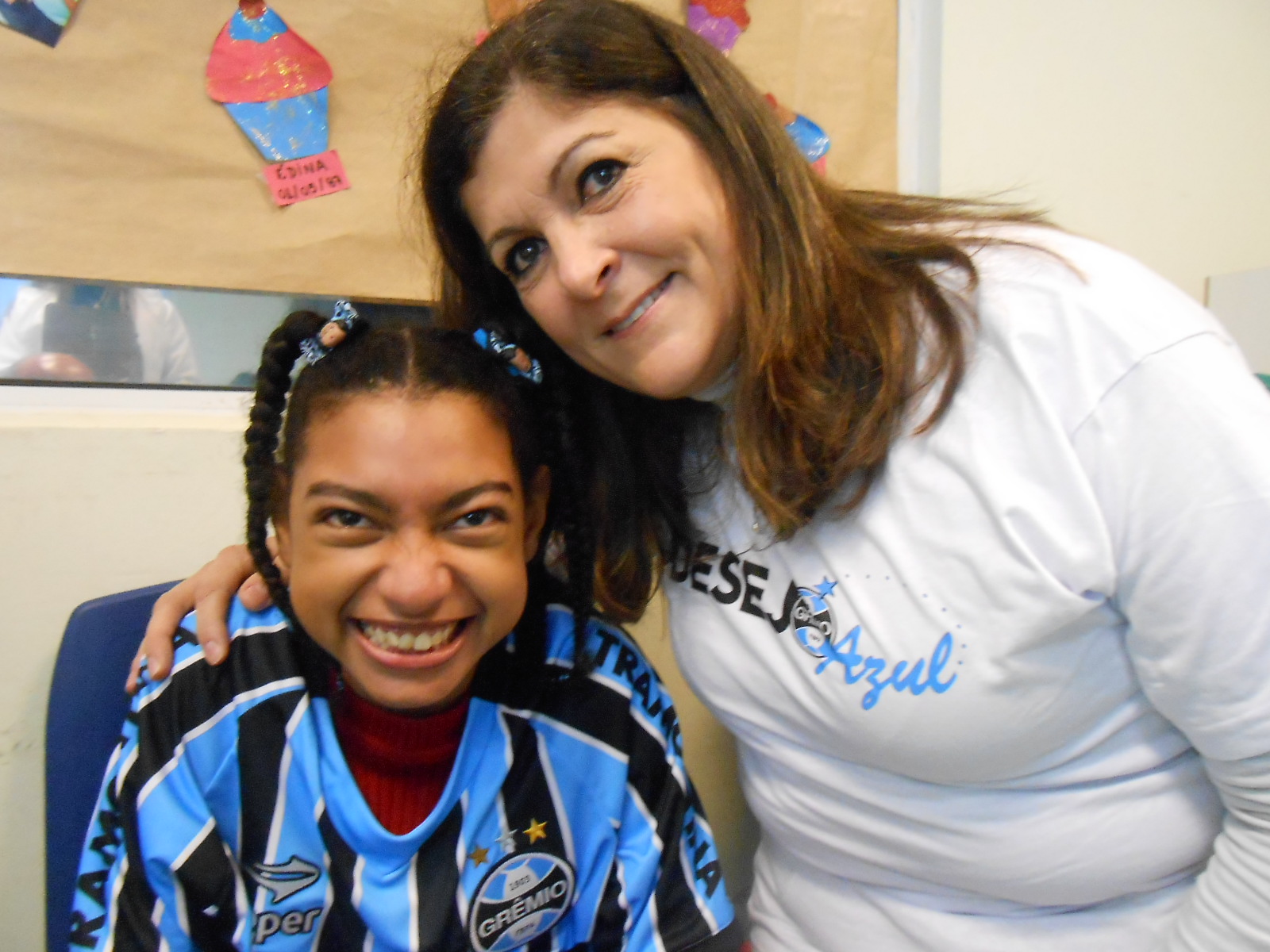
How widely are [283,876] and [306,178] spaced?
0.77 metres

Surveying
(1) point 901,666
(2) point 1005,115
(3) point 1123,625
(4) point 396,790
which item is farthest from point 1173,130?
→ (4) point 396,790

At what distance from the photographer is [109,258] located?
82 cm

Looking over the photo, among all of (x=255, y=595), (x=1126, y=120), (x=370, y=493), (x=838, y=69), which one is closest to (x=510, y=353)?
(x=370, y=493)

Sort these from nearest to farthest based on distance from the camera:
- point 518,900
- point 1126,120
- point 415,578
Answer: point 415,578
point 518,900
point 1126,120

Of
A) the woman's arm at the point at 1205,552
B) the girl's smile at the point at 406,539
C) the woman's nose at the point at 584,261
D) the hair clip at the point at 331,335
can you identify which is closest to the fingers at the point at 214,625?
the girl's smile at the point at 406,539

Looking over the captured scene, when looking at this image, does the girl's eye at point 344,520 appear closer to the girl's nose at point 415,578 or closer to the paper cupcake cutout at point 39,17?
the girl's nose at point 415,578

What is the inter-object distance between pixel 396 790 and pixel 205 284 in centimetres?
63

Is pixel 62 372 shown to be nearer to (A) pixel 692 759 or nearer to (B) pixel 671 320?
(B) pixel 671 320

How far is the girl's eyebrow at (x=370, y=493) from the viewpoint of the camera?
0.60 meters

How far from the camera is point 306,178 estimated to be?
0.88 meters

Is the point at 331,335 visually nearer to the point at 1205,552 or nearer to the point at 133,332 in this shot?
the point at 133,332

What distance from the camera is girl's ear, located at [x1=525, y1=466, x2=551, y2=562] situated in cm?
71

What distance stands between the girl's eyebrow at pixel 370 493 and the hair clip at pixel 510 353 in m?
0.14

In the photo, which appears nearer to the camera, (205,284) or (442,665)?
(442,665)
